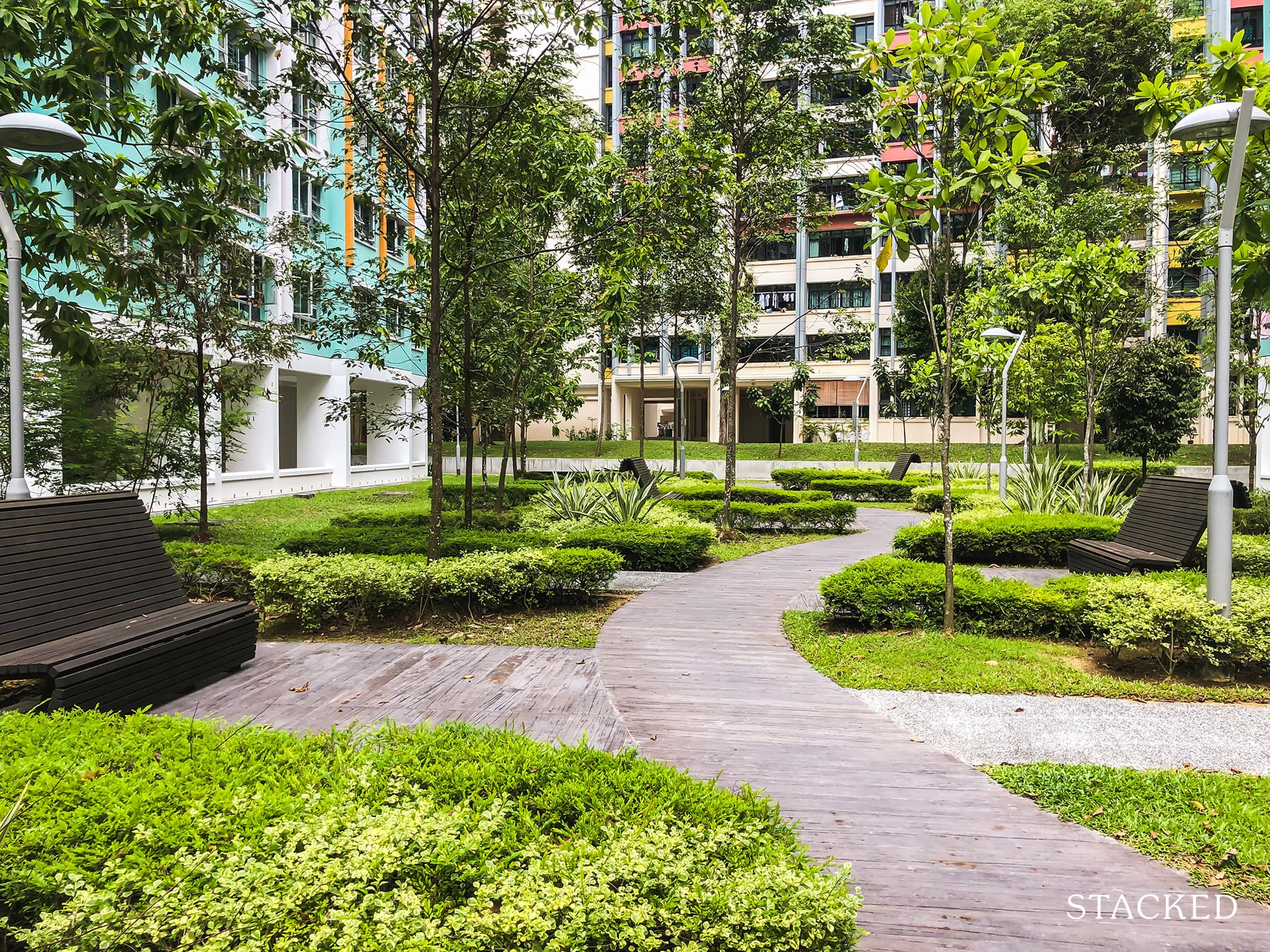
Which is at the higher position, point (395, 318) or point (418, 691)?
point (395, 318)

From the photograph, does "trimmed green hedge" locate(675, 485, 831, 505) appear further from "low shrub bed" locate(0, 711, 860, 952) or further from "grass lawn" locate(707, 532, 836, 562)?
"low shrub bed" locate(0, 711, 860, 952)

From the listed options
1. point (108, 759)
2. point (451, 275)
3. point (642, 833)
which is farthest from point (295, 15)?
point (642, 833)

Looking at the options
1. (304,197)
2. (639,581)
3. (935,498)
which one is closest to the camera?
(639,581)

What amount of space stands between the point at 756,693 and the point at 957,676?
1.65m

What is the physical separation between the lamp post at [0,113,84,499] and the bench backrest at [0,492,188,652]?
5.54 feet

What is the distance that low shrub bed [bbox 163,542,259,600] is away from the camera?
8023 mm

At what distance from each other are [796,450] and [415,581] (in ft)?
107

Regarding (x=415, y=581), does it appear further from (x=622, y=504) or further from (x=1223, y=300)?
(x=1223, y=300)

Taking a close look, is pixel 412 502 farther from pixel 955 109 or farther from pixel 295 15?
pixel 955 109

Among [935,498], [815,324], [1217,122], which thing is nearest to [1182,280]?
[815,324]

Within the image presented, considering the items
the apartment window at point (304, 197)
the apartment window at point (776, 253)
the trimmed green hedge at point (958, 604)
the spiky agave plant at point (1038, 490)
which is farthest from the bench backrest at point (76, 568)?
the apartment window at point (776, 253)

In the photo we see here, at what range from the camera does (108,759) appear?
3.16 meters

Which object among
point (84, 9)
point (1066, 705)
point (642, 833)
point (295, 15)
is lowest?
point (1066, 705)

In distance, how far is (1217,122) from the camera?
6051mm
